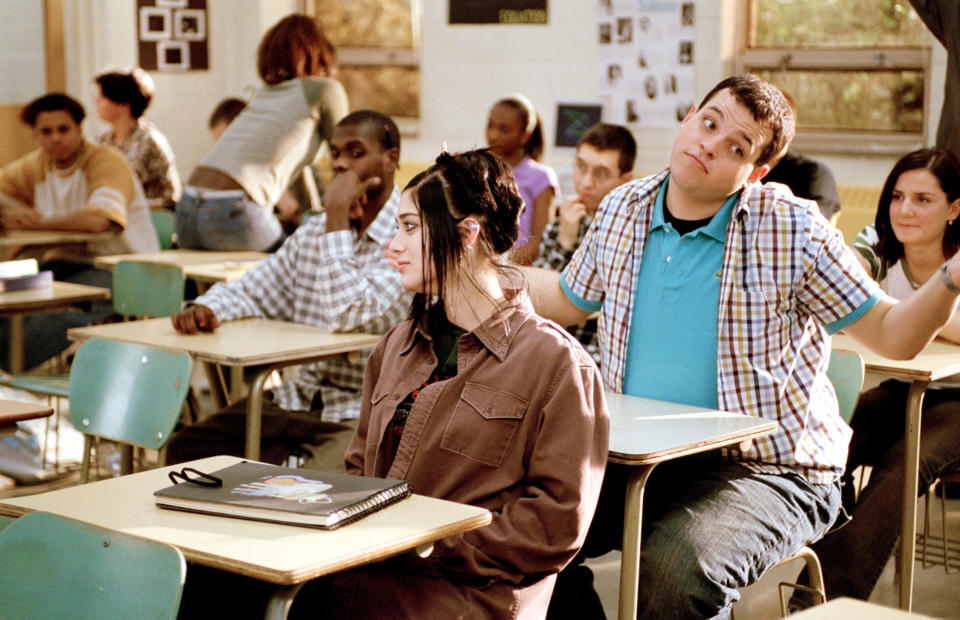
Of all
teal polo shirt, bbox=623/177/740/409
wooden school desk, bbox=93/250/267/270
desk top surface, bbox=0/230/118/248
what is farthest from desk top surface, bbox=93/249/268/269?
teal polo shirt, bbox=623/177/740/409

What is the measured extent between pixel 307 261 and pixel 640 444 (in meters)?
1.59

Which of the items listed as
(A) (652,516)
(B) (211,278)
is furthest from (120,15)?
(A) (652,516)

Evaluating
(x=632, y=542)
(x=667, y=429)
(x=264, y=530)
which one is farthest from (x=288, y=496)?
(x=667, y=429)

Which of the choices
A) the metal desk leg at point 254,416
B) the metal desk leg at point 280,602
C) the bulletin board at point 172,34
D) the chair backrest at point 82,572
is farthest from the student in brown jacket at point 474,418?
the bulletin board at point 172,34

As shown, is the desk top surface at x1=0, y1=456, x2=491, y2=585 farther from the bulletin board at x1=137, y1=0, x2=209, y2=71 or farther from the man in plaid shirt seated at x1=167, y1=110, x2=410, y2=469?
the bulletin board at x1=137, y1=0, x2=209, y2=71

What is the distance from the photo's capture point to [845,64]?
5.76 m

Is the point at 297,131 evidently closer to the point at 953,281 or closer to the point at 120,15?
the point at 120,15

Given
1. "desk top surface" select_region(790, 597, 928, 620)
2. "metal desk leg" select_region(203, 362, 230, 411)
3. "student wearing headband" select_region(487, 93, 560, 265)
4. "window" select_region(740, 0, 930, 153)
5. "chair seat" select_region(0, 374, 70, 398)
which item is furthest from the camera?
"window" select_region(740, 0, 930, 153)

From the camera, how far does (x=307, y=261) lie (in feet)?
11.8

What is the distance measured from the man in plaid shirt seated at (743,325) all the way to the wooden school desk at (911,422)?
47cm

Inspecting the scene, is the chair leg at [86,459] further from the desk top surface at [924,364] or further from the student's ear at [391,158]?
the desk top surface at [924,364]

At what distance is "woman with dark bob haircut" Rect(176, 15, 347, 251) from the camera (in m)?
5.20

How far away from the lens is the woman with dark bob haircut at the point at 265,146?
5203 mm

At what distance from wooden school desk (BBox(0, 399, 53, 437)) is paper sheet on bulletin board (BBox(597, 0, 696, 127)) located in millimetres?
4171
